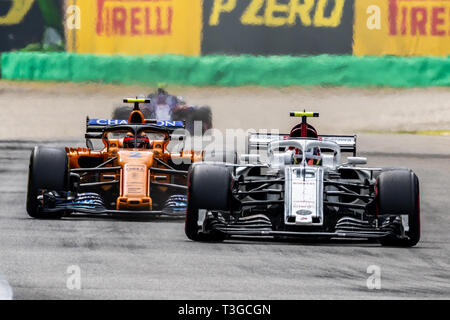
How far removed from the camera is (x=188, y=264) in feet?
37.9

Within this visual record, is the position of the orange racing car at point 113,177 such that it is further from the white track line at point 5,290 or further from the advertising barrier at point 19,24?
the advertising barrier at point 19,24

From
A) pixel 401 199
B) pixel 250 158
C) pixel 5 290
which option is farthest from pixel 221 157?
pixel 5 290

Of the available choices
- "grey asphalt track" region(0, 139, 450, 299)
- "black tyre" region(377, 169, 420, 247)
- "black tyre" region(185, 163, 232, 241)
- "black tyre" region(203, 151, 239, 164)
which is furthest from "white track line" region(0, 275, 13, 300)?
"black tyre" region(203, 151, 239, 164)

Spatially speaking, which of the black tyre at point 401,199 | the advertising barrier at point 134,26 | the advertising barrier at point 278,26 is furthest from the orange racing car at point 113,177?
the advertising barrier at point 134,26

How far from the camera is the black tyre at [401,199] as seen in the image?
1292cm

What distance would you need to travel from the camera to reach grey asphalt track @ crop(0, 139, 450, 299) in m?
9.99

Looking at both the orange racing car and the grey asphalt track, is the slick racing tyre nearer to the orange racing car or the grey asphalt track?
the orange racing car

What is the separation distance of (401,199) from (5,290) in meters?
4.81

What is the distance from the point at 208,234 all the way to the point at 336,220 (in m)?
1.45

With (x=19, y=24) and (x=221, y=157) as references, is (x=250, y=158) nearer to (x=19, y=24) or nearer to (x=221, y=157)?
(x=221, y=157)
